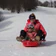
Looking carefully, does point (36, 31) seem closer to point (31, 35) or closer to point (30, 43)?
point (31, 35)

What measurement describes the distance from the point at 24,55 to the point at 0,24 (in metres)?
18.3

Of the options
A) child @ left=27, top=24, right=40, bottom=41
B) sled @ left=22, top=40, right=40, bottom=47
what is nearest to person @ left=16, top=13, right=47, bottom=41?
child @ left=27, top=24, right=40, bottom=41

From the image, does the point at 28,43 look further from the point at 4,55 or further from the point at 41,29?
the point at 4,55

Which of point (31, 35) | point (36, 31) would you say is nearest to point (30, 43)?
point (31, 35)

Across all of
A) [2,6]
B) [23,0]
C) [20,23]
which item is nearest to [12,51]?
[20,23]

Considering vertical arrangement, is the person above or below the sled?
above

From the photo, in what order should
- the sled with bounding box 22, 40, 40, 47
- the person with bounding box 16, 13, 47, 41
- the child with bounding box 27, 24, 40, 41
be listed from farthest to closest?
the person with bounding box 16, 13, 47, 41, the child with bounding box 27, 24, 40, 41, the sled with bounding box 22, 40, 40, 47

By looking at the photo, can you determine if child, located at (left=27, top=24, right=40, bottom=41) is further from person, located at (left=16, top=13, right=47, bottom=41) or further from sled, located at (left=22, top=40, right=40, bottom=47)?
sled, located at (left=22, top=40, right=40, bottom=47)

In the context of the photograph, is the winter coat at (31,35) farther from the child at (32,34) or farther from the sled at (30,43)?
the sled at (30,43)

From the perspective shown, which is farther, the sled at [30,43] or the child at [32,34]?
the child at [32,34]

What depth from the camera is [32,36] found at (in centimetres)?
847

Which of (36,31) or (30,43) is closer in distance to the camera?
(30,43)

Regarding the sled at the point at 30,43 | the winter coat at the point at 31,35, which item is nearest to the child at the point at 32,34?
the winter coat at the point at 31,35

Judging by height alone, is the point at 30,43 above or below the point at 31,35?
below
